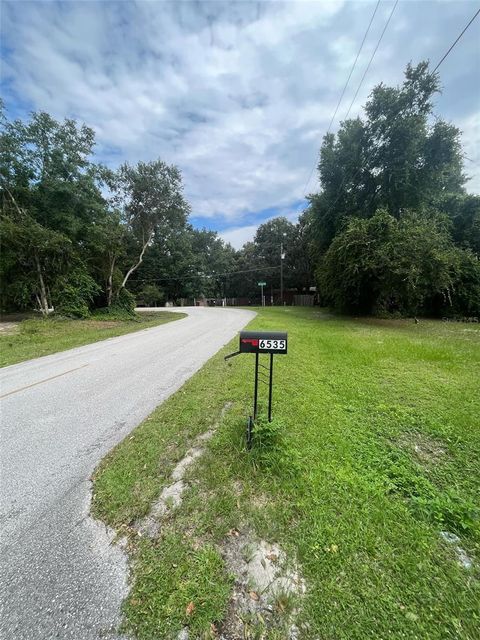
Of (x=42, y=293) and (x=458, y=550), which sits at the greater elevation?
(x=42, y=293)

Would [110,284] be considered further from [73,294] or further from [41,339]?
[41,339]

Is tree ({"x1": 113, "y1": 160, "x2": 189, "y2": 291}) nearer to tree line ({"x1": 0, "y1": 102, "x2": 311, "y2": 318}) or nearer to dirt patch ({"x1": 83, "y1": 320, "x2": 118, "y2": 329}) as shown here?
tree line ({"x1": 0, "y1": 102, "x2": 311, "y2": 318})

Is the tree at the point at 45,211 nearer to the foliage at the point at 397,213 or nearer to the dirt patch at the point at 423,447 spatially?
the foliage at the point at 397,213

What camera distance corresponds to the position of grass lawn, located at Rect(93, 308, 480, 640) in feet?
4.54

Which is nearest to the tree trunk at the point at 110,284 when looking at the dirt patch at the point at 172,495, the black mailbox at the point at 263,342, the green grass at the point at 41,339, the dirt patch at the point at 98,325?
the dirt patch at the point at 98,325

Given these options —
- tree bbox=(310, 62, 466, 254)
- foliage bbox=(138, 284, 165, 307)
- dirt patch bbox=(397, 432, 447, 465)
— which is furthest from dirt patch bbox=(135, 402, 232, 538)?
foliage bbox=(138, 284, 165, 307)

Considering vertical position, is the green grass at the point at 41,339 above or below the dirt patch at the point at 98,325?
above

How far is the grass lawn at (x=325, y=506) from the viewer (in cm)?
138

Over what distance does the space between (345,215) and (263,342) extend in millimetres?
17517

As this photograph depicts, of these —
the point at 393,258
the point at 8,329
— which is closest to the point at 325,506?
the point at 393,258

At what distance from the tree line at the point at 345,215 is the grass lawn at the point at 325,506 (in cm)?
997

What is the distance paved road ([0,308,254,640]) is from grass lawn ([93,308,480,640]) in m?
0.16

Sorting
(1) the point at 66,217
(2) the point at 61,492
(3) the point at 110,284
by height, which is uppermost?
(1) the point at 66,217

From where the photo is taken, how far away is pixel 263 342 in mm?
2559
